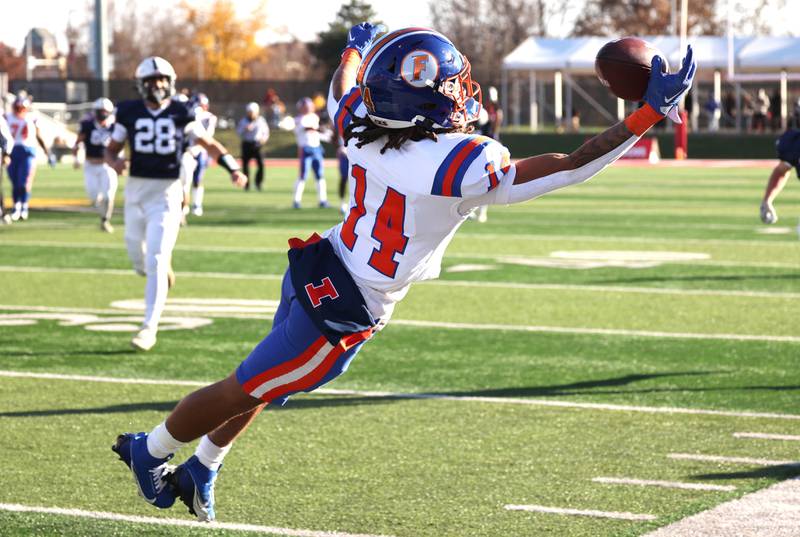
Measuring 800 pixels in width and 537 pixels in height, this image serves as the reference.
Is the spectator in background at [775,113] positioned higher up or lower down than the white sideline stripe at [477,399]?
lower down

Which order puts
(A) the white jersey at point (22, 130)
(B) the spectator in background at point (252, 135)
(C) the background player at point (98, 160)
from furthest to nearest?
(B) the spectator in background at point (252, 135) → (A) the white jersey at point (22, 130) → (C) the background player at point (98, 160)

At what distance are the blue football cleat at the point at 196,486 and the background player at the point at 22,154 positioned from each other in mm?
15392

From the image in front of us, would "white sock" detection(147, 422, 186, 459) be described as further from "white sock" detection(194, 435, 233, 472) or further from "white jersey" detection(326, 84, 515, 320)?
"white jersey" detection(326, 84, 515, 320)

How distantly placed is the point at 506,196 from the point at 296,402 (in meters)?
3.35

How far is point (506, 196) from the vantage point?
4.33 m

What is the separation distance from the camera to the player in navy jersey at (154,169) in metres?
9.04

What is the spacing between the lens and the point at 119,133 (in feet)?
31.3

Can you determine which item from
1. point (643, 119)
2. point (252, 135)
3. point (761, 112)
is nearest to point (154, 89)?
point (643, 119)

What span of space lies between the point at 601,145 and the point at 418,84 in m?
0.59

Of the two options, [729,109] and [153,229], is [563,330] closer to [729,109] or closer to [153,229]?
[153,229]

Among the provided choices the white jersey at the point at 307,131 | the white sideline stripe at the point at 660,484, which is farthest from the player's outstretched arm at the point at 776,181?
the white jersey at the point at 307,131

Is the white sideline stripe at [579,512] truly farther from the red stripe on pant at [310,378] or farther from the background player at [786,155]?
the background player at [786,155]

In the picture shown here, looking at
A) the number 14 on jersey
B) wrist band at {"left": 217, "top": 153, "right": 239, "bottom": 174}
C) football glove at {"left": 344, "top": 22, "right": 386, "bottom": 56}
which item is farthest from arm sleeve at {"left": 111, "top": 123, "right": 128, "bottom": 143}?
the number 14 on jersey

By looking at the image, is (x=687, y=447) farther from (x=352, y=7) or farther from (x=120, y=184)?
(x=352, y=7)
